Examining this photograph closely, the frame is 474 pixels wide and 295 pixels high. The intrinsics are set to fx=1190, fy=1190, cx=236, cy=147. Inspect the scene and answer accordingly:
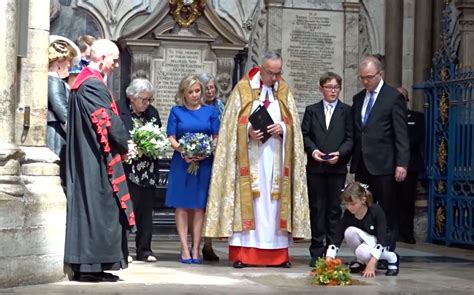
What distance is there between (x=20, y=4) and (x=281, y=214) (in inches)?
130

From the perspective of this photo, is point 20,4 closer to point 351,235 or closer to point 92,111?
point 92,111

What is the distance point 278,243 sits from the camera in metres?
10.8

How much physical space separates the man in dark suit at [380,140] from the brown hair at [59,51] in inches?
113

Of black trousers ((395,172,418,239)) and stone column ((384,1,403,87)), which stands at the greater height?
stone column ((384,1,403,87))

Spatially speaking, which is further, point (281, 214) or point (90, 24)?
point (90, 24)

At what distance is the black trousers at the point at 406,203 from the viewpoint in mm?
15133

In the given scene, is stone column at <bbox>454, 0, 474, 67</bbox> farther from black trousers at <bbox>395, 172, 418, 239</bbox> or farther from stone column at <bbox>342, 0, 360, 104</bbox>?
black trousers at <bbox>395, 172, 418, 239</bbox>

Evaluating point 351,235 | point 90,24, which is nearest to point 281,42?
point 90,24

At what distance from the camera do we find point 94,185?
8852 millimetres

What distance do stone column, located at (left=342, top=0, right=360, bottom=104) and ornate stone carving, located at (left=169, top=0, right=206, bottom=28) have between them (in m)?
2.14

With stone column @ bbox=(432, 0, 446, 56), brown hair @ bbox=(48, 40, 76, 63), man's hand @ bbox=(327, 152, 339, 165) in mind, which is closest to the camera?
brown hair @ bbox=(48, 40, 76, 63)

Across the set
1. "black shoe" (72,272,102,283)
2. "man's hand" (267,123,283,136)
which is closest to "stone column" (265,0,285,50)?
"man's hand" (267,123,283,136)

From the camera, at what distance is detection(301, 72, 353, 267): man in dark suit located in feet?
36.4

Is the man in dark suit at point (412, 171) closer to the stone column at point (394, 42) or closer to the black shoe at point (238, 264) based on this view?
the stone column at point (394, 42)
